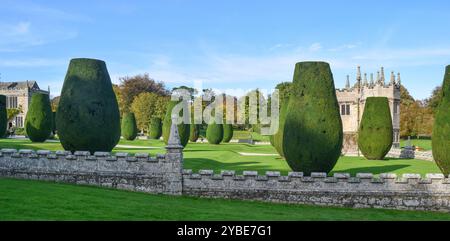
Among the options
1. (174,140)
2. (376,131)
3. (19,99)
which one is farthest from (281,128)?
(19,99)

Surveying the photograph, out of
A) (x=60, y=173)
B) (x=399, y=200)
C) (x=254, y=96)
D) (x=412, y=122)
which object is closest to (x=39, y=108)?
(x=60, y=173)

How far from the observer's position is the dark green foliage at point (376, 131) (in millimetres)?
37281

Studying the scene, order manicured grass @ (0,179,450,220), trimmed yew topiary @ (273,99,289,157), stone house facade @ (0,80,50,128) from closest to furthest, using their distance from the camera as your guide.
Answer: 1. manicured grass @ (0,179,450,220)
2. trimmed yew topiary @ (273,99,289,157)
3. stone house facade @ (0,80,50,128)

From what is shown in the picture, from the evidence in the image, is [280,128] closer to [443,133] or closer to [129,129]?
[443,133]

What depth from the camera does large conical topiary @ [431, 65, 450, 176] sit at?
22.6m

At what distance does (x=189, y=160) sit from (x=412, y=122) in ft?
188

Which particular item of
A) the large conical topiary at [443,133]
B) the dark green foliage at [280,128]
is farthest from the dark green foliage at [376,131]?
the large conical topiary at [443,133]

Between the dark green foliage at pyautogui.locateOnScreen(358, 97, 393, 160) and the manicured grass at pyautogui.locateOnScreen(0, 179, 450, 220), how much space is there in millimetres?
18129

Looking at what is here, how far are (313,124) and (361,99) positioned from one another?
125ft

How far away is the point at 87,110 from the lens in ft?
81.2

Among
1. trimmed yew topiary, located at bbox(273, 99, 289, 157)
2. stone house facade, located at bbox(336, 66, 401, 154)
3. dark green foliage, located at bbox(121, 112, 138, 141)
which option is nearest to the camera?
trimmed yew topiary, located at bbox(273, 99, 289, 157)

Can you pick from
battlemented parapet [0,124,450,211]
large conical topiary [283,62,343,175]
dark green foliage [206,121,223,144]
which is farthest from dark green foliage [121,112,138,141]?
battlemented parapet [0,124,450,211]

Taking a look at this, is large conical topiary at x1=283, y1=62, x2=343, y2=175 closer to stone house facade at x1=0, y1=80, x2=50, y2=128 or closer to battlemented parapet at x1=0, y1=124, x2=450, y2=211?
battlemented parapet at x1=0, y1=124, x2=450, y2=211
